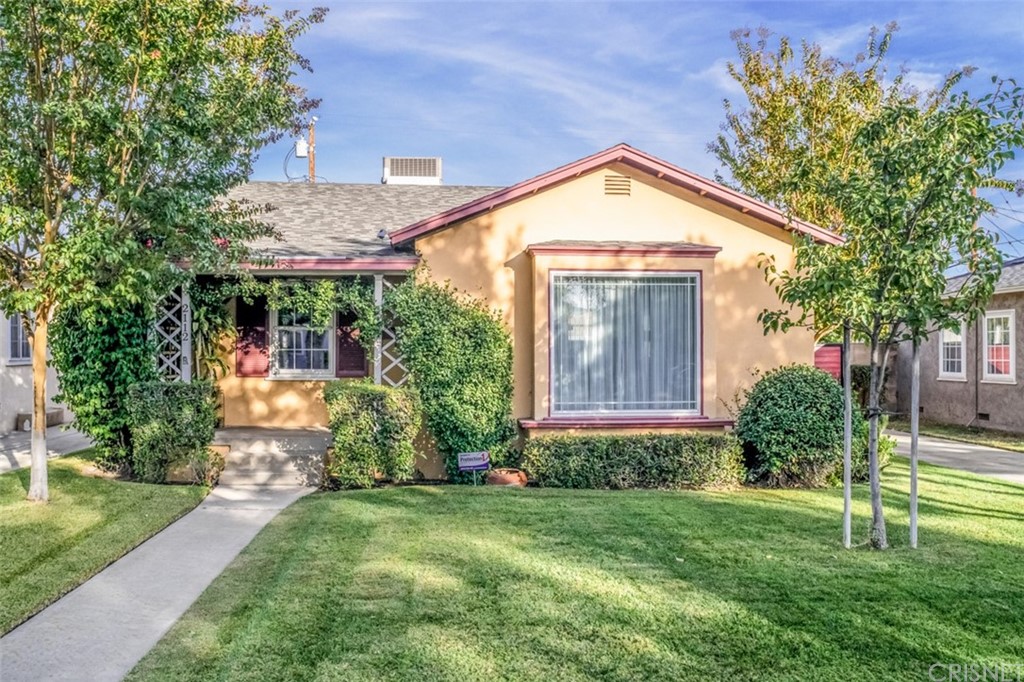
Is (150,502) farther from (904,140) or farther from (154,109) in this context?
(904,140)

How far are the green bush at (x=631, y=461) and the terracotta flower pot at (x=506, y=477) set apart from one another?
19 cm

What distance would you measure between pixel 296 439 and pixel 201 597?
4.95 meters

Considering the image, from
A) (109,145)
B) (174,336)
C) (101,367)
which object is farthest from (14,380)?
(109,145)

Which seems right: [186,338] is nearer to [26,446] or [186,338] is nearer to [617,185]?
[26,446]

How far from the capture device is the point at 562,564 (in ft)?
18.3

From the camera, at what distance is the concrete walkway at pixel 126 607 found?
3.94 m

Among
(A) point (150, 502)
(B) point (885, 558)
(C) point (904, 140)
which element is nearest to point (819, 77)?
(C) point (904, 140)

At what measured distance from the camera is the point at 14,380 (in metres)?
13.9

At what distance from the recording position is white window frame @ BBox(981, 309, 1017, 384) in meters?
15.2

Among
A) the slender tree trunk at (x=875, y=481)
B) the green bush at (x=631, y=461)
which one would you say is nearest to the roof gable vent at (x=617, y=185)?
the green bush at (x=631, y=461)

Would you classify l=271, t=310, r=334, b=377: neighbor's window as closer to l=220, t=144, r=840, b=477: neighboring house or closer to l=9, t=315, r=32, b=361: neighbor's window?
l=220, t=144, r=840, b=477: neighboring house

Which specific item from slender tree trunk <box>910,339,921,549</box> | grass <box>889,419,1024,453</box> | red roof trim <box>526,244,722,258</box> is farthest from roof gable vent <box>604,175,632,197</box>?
grass <box>889,419,1024,453</box>

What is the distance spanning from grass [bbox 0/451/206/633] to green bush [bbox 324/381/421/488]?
67.7 inches

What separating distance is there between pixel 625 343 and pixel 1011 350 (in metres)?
11.1
